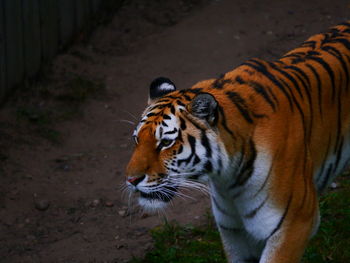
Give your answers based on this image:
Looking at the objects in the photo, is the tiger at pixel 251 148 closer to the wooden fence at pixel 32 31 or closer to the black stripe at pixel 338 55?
the black stripe at pixel 338 55

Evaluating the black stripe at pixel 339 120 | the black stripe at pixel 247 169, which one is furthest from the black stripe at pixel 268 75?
the black stripe at pixel 339 120

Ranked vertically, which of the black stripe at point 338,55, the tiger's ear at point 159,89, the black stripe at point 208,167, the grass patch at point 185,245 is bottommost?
the grass patch at point 185,245

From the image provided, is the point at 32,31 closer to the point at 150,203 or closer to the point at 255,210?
the point at 150,203

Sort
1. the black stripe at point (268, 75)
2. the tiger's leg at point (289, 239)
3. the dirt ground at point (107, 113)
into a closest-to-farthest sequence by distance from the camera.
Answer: the tiger's leg at point (289, 239) < the black stripe at point (268, 75) < the dirt ground at point (107, 113)

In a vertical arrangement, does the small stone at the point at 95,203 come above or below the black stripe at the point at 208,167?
below

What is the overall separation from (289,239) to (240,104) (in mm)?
724

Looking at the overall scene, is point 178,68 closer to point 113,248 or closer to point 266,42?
point 266,42

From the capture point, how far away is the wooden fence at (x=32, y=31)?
6.51 meters

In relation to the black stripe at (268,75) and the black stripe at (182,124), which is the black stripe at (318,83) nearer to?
the black stripe at (268,75)

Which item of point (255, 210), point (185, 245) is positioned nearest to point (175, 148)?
point (255, 210)

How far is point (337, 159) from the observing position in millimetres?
3986

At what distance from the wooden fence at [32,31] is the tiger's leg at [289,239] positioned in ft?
12.7

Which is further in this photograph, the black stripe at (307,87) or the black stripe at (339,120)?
the black stripe at (339,120)

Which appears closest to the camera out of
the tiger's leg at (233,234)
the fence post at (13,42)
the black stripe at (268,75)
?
the black stripe at (268,75)
